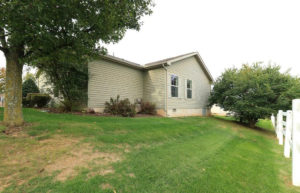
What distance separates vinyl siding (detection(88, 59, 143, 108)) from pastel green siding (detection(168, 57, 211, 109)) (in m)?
2.88

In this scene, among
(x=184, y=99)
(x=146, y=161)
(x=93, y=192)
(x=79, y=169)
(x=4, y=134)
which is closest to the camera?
(x=93, y=192)

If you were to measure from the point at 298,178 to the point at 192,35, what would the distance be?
1535 centimetres

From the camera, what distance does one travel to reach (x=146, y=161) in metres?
2.80

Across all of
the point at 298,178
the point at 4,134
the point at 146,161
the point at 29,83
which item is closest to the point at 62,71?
the point at 4,134

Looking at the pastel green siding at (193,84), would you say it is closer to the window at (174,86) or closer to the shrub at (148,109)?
the window at (174,86)

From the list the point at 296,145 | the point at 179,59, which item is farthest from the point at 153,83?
the point at 296,145

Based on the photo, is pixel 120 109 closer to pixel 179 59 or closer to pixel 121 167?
pixel 121 167

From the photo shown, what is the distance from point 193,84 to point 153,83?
495 centimetres

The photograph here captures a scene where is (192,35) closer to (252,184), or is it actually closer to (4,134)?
(252,184)

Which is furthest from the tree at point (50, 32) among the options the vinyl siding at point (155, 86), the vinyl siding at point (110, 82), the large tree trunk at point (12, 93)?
the vinyl siding at point (155, 86)

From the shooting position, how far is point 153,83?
10766 millimetres

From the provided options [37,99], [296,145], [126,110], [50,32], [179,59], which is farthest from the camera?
[179,59]

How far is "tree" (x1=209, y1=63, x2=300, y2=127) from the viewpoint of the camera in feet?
30.8

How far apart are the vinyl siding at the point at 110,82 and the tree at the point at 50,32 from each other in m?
3.67
